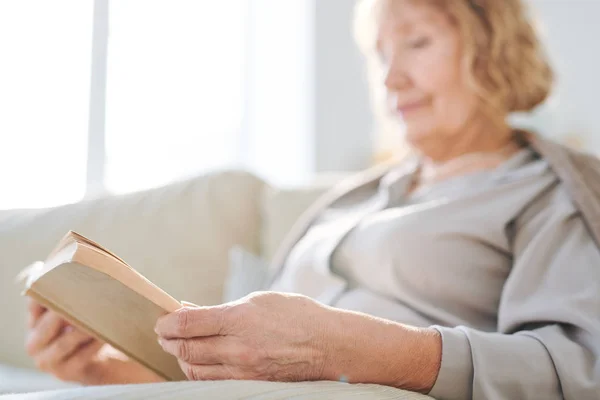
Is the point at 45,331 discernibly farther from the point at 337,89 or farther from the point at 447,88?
the point at 337,89

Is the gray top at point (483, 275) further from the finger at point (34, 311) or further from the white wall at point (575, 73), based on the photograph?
the white wall at point (575, 73)

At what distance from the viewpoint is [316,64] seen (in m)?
3.75

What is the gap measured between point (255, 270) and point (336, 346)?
1.93 ft

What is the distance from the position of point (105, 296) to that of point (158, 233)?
70 cm

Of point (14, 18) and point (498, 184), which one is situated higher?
point (14, 18)

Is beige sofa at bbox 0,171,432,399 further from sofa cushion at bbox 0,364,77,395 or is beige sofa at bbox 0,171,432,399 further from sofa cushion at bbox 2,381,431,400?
sofa cushion at bbox 2,381,431,400

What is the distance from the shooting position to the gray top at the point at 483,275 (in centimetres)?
65

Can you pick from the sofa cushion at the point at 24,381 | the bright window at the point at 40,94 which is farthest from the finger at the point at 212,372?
the bright window at the point at 40,94

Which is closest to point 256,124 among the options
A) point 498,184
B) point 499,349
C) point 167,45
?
point 167,45

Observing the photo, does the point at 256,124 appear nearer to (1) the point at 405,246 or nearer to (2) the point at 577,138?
(2) the point at 577,138

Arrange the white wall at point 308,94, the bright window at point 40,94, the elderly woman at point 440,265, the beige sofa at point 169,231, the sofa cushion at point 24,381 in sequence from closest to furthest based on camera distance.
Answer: the elderly woman at point 440,265 → the sofa cushion at point 24,381 → the beige sofa at point 169,231 → the bright window at point 40,94 → the white wall at point 308,94

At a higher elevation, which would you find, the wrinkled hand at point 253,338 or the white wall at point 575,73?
the white wall at point 575,73

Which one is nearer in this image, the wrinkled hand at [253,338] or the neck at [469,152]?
the wrinkled hand at [253,338]

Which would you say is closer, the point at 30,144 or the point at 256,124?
the point at 30,144
